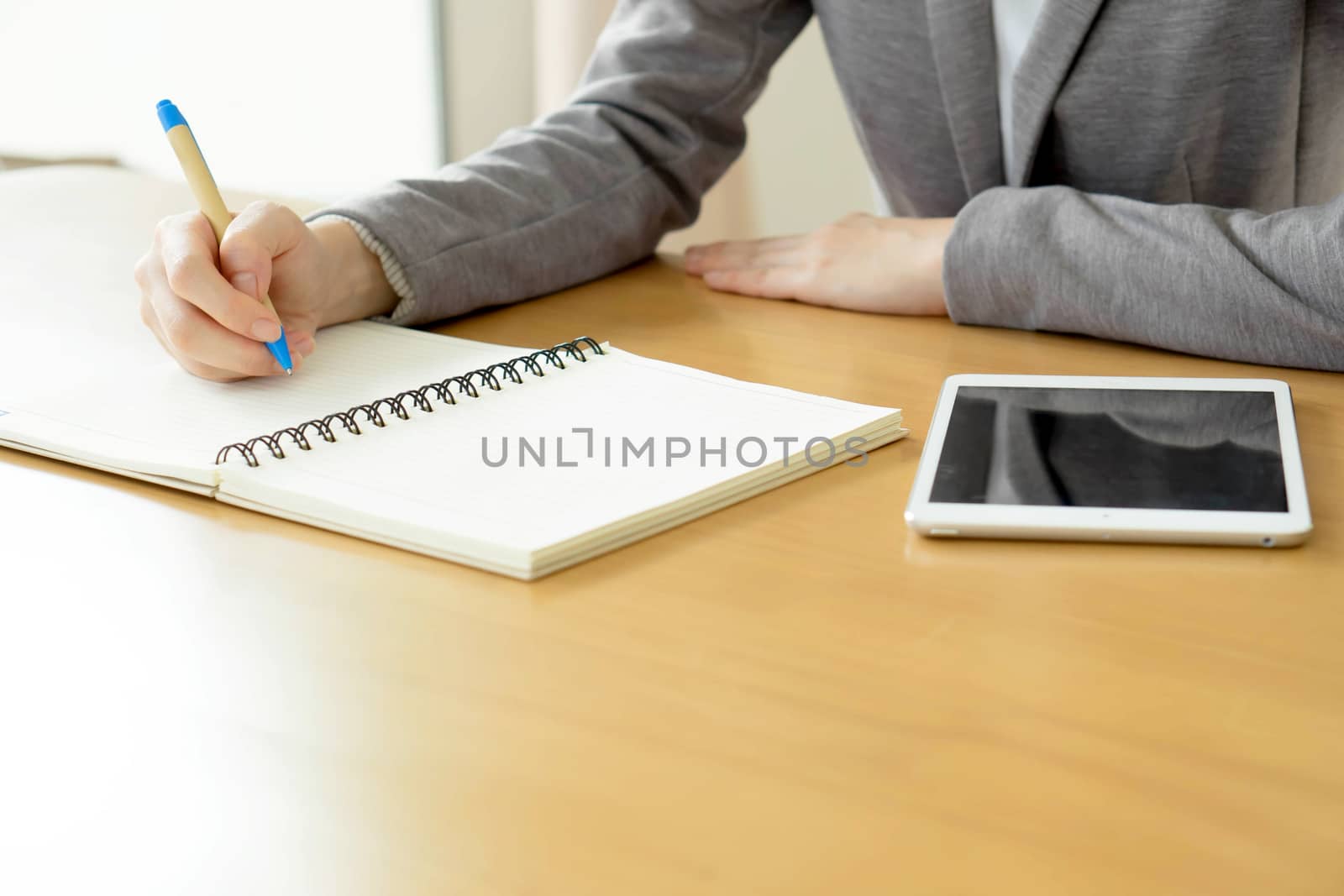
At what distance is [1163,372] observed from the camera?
715mm

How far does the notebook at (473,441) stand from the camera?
1.69ft

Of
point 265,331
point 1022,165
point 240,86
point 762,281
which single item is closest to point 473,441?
point 265,331

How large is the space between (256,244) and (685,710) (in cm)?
46

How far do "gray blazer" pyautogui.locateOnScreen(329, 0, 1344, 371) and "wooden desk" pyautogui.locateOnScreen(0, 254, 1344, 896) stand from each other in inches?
9.6

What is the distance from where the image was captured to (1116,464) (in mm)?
539

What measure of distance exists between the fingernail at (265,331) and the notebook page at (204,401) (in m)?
0.03

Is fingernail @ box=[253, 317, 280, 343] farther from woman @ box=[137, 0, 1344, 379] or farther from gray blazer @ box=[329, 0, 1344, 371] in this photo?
gray blazer @ box=[329, 0, 1344, 371]

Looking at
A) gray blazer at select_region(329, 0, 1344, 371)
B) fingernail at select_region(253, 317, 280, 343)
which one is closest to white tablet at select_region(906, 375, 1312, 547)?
gray blazer at select_region(329, 0, 1344, 371)

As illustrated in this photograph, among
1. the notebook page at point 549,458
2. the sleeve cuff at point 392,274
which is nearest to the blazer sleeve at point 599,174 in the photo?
the sleeve cuff at point 392,274

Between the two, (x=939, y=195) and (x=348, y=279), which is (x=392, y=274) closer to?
(x=348, y=279)

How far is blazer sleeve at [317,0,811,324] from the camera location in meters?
0.84

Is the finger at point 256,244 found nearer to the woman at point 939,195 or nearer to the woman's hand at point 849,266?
the woman at point 939,195

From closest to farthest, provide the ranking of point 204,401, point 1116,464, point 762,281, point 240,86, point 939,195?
point 1116,464 < point 204,401 < point 762,281 < point 939,195 < point 240,86

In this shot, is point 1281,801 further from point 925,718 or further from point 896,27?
point 896,27
